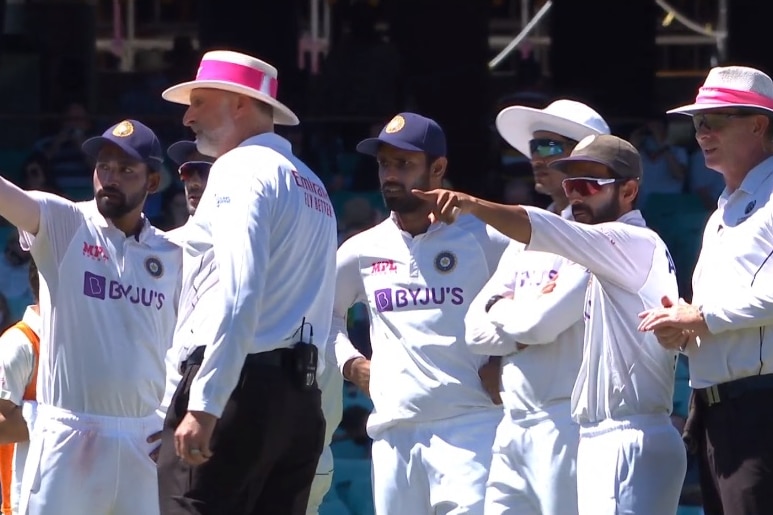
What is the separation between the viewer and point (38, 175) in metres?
10.0

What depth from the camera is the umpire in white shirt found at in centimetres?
472

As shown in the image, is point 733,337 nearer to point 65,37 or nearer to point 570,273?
point 570,273

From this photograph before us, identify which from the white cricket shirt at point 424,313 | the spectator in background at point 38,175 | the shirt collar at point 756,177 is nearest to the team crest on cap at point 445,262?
the white cricket shirt at point 424,313

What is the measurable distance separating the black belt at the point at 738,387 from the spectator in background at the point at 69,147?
5.73 metres

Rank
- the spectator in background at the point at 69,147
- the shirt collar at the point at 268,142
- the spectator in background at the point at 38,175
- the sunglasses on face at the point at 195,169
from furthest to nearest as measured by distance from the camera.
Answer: the spectator in background at the point at 69,147 → the spectator in background at the point at 38,175 → the sunglasses on face at the point at 195,169 → the shirt collar at the point at 268,142

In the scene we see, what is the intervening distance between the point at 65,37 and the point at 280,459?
884 centimetres

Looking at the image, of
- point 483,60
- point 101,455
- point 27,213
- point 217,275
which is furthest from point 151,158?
point 483,60

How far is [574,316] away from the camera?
6000 millimetres

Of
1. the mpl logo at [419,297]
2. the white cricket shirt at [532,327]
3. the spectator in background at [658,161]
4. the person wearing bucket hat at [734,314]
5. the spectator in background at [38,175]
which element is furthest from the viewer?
the spectator in background at [38,175]

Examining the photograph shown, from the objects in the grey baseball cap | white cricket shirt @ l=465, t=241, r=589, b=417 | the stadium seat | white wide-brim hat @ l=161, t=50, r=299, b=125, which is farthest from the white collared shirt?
the stadium seat

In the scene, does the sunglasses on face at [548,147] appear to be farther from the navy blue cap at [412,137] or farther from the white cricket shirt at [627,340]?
the white cricket shirt at [627,340]

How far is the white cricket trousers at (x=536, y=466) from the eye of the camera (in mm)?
6066

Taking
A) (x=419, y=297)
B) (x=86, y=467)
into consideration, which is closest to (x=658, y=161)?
(x=419, y=297)

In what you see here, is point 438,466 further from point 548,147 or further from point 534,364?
point 548,147
